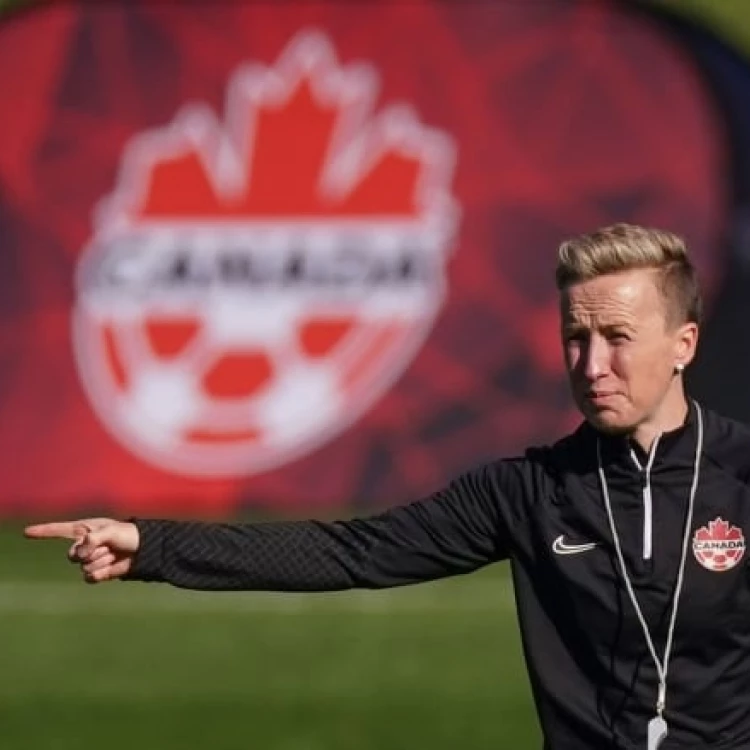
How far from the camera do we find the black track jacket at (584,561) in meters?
5.46

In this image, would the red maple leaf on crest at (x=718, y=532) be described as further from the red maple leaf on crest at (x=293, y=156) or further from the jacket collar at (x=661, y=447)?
the red maple leaf on crest at (x=293, y=156)

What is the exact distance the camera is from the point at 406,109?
1992cm

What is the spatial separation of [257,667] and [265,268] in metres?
6.42

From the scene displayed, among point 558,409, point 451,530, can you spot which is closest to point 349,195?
point 558,409

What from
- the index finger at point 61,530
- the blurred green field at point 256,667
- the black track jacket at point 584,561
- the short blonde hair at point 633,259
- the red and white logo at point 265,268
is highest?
the short blonde hair at point 633,259

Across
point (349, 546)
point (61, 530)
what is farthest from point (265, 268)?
point (61, 530)

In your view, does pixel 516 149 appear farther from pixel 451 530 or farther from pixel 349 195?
pixel 451 530

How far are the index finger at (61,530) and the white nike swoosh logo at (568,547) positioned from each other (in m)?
1.03

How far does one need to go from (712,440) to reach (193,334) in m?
14.5

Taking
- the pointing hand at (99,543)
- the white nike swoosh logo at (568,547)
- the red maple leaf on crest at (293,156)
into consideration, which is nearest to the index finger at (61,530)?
the pointing hand at (99,543)

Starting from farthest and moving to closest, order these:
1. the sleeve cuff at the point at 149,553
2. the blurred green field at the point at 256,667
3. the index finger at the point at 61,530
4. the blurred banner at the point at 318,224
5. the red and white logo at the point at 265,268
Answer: the red and white logo at the point at 265,268 < the blurred banner at the point at 318,224 < the blurred green field at the point at 256,667 < the sleeve cuff at the point at 149,553 < the index finger at the point at 61,530

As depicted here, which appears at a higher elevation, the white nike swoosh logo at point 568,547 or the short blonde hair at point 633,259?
the short blonde hair at point 633,259

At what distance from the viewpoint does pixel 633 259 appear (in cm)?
546

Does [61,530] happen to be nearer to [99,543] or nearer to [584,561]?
[99,543]
